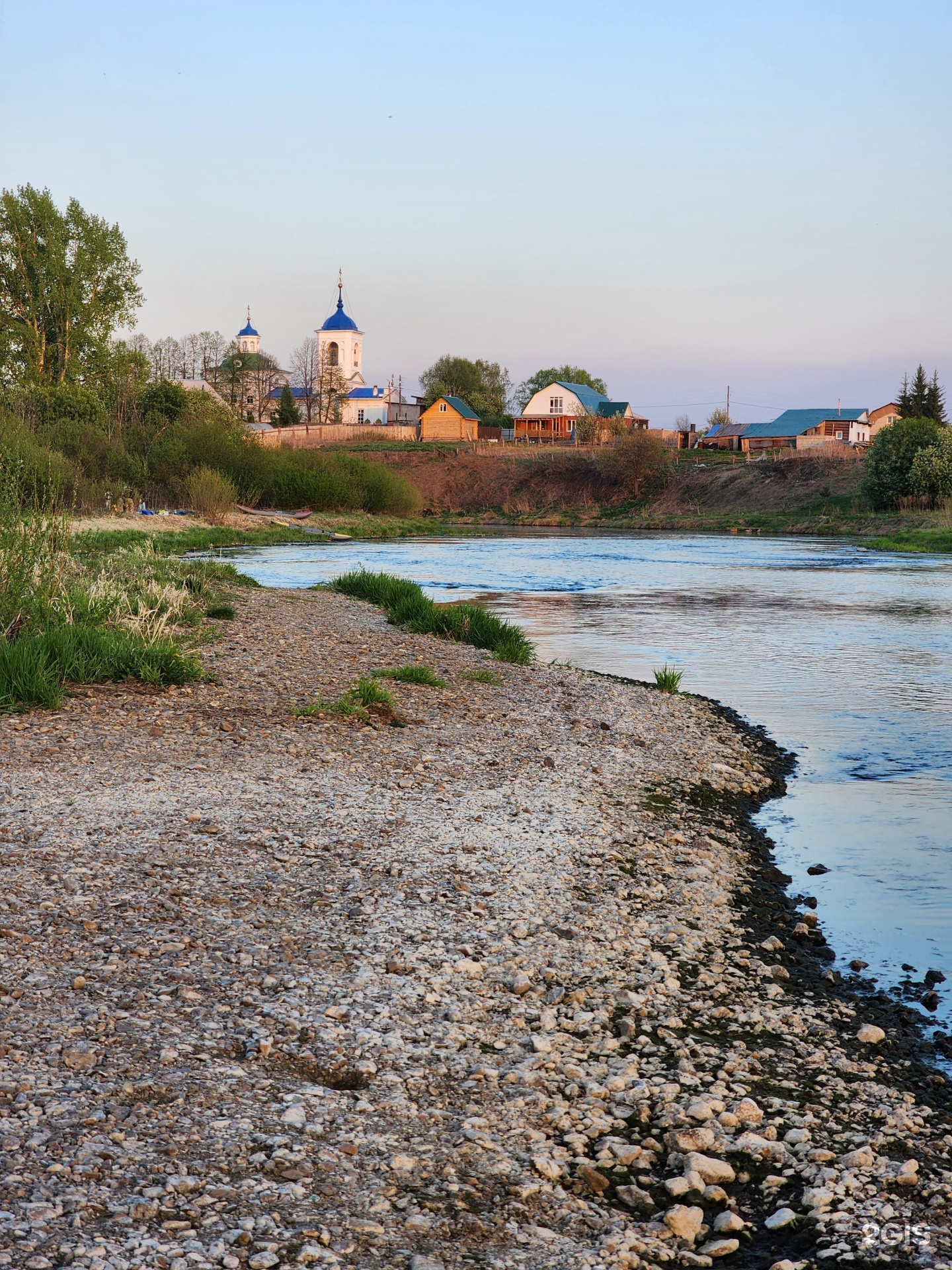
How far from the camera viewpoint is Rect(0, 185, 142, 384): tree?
52719mm

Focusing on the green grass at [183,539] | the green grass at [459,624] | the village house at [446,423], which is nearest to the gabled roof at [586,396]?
the village house at [446,423]

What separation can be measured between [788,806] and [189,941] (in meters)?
5.69

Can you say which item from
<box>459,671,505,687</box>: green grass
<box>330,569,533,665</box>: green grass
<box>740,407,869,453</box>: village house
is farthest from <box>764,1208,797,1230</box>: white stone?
<box>740,407,869,453</box>: village house

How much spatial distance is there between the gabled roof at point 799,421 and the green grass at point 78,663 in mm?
98173

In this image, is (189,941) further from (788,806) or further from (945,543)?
(945,543)

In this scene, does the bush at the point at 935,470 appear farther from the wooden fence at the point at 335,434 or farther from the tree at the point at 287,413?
the tree at the point at 287,413

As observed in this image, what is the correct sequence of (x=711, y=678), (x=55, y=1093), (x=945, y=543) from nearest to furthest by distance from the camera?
(x=55, y=1093)
(x=711, y=678)
(x=945, y=543)

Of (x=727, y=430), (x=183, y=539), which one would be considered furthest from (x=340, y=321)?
(x=183, y=539)

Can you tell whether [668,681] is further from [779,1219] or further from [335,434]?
[335,434]

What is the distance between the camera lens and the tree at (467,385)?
132m

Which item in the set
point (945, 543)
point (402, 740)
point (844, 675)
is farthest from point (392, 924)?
point (945, 543)

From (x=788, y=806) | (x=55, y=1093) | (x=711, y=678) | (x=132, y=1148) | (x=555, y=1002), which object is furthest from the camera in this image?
(x=711, y=678)

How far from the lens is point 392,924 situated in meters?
5.71

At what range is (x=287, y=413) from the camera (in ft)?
371
